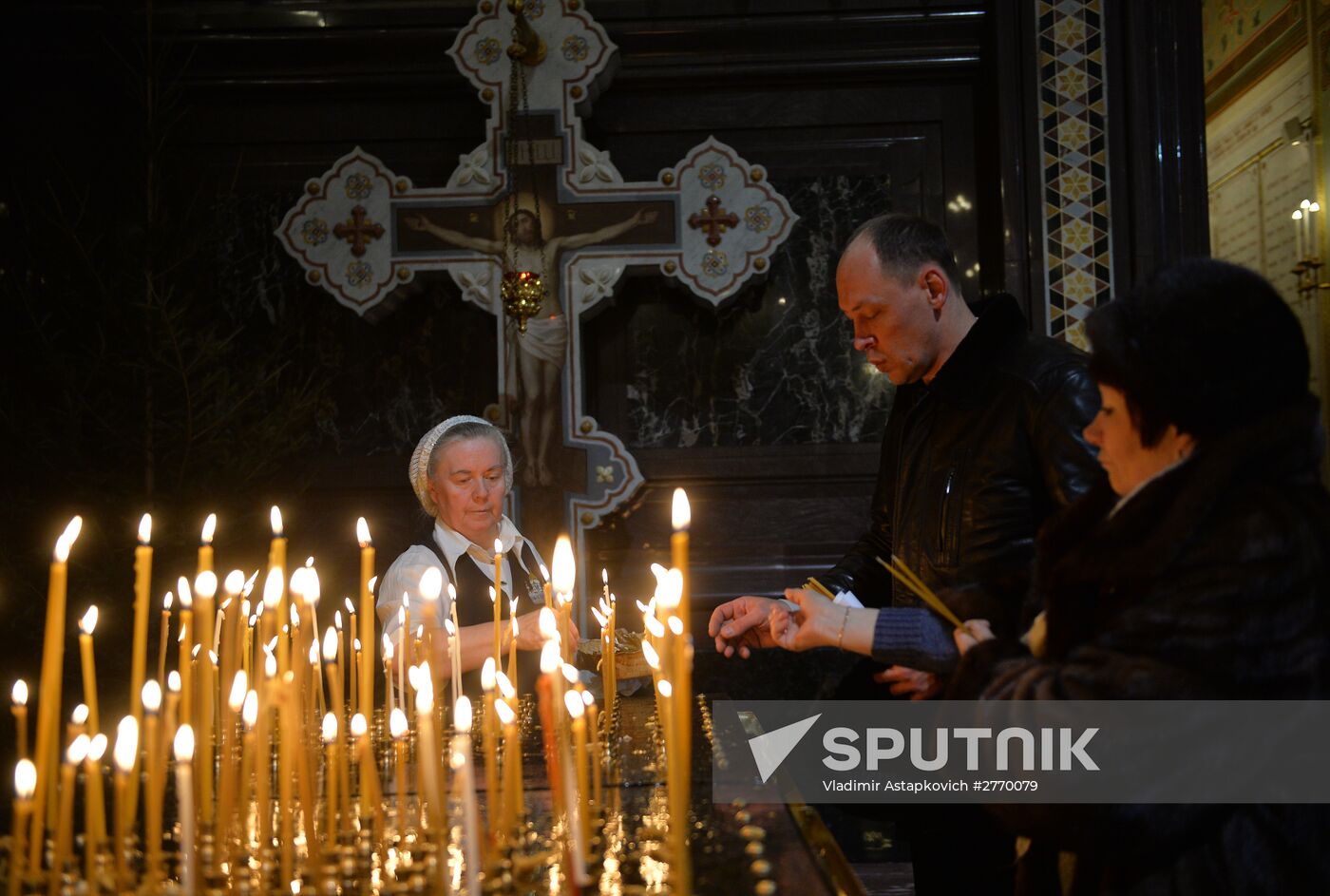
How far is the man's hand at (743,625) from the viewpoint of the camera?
9.10 feet

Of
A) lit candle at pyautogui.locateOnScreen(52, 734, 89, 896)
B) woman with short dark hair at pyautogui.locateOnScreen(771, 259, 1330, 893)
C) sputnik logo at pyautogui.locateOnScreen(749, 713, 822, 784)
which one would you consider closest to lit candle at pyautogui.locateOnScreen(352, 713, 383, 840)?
lit candle at pyautogui.locateOnScreen(52, 734, 89, 896)

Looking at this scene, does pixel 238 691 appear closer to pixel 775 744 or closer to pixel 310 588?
pixel 310 588

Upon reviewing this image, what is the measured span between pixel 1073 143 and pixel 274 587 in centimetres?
374

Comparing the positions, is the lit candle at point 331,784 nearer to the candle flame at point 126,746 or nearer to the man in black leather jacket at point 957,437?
the candle flame at point 126,746

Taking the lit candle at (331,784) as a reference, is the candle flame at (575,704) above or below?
above

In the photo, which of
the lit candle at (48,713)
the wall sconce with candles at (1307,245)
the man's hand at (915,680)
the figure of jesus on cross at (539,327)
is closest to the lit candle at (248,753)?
the lit candle at (48,713)

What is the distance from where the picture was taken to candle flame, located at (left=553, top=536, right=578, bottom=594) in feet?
6.64

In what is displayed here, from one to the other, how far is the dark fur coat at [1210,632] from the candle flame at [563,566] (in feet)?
2.46

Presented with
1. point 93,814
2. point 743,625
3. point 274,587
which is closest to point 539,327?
point 743,625

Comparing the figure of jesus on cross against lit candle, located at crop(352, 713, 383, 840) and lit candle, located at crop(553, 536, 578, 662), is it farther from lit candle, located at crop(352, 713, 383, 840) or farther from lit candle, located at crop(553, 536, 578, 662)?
lit candle, located at crop(352, 713, 383, 840)

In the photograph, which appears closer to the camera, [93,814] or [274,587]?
[93,814]

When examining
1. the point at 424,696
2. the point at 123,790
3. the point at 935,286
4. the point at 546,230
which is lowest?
the point at 123,790

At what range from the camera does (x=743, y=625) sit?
2770mm

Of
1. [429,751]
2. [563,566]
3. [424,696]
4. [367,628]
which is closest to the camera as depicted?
[429,751]
